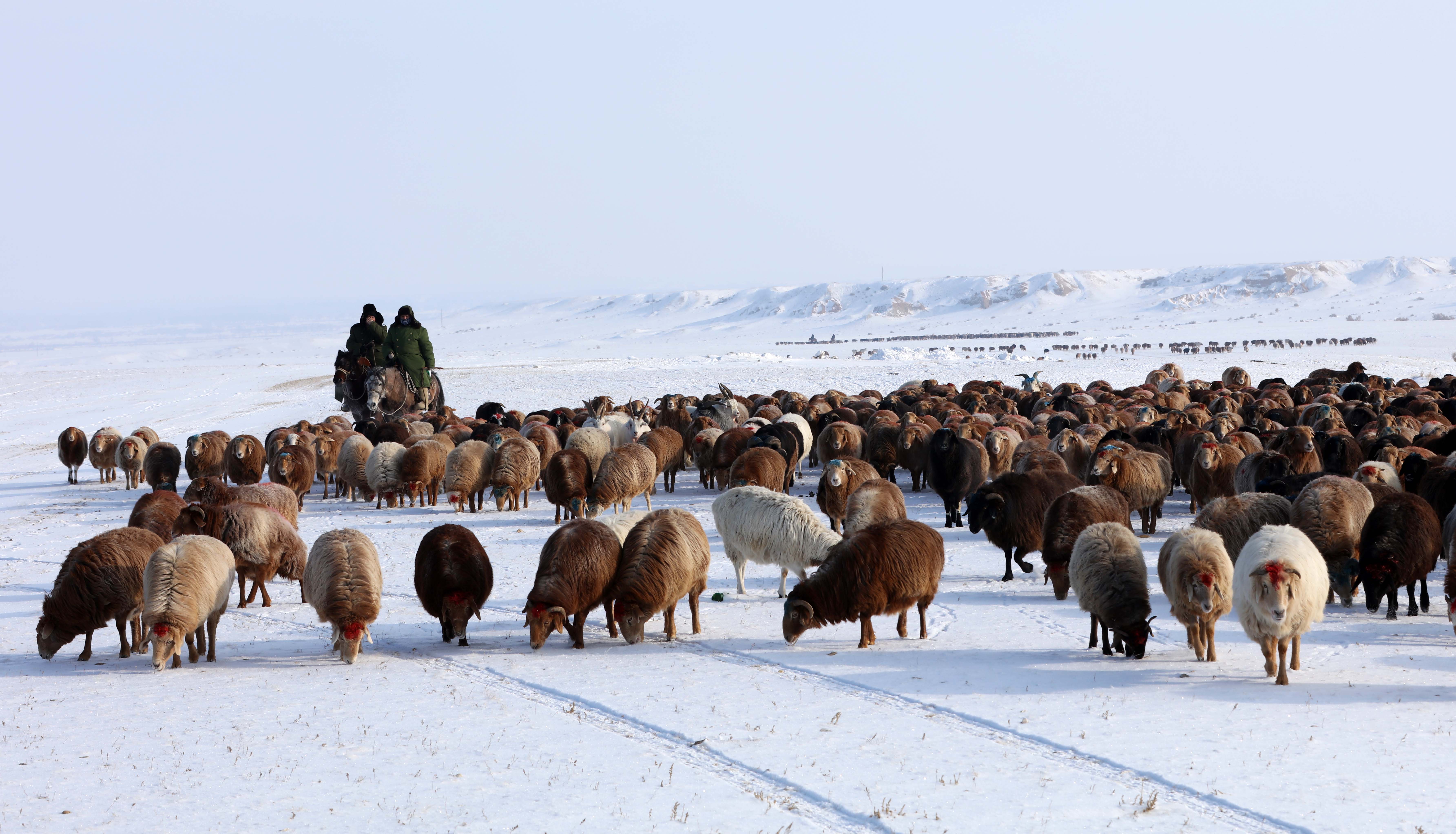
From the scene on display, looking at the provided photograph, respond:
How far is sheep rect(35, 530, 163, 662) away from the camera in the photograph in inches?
347

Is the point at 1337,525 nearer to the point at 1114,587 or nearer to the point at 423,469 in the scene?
the point at 1114,587

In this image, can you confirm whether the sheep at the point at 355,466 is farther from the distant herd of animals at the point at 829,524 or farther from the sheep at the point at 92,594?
the sheep at the point at 92,594

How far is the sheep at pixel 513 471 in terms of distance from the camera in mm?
16453

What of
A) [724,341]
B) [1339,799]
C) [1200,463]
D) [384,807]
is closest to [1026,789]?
[1339,799]

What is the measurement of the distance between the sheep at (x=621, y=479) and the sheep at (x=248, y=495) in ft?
12.2

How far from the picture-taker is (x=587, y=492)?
15.3 metres

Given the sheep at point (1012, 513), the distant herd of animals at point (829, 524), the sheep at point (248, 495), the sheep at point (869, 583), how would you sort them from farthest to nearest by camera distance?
1. the sheep at point (248, 495)
2. the sheep at point (1012, 513)
3. the sheep at point (869, 583)
4. the distant herd of animals at point (829, 524)

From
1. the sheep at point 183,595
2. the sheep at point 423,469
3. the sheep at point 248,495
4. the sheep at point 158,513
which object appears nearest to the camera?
the sheep at point 183,595

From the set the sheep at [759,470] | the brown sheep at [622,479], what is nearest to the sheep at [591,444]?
the brown sheep at [622,479]

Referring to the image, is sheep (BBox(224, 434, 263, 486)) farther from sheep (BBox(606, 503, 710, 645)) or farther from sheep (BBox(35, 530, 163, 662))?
sheep (BBox(606, 503, 710, 645))

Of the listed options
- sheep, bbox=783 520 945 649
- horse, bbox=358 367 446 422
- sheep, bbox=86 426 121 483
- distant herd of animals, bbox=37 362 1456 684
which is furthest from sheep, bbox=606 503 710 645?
sheep, bbox=86 426 121 483

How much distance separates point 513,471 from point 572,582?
7665 millimetres

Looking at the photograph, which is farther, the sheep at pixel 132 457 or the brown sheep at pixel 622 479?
the sheep at pixel 132 457

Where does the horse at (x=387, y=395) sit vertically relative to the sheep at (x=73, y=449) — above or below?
above
